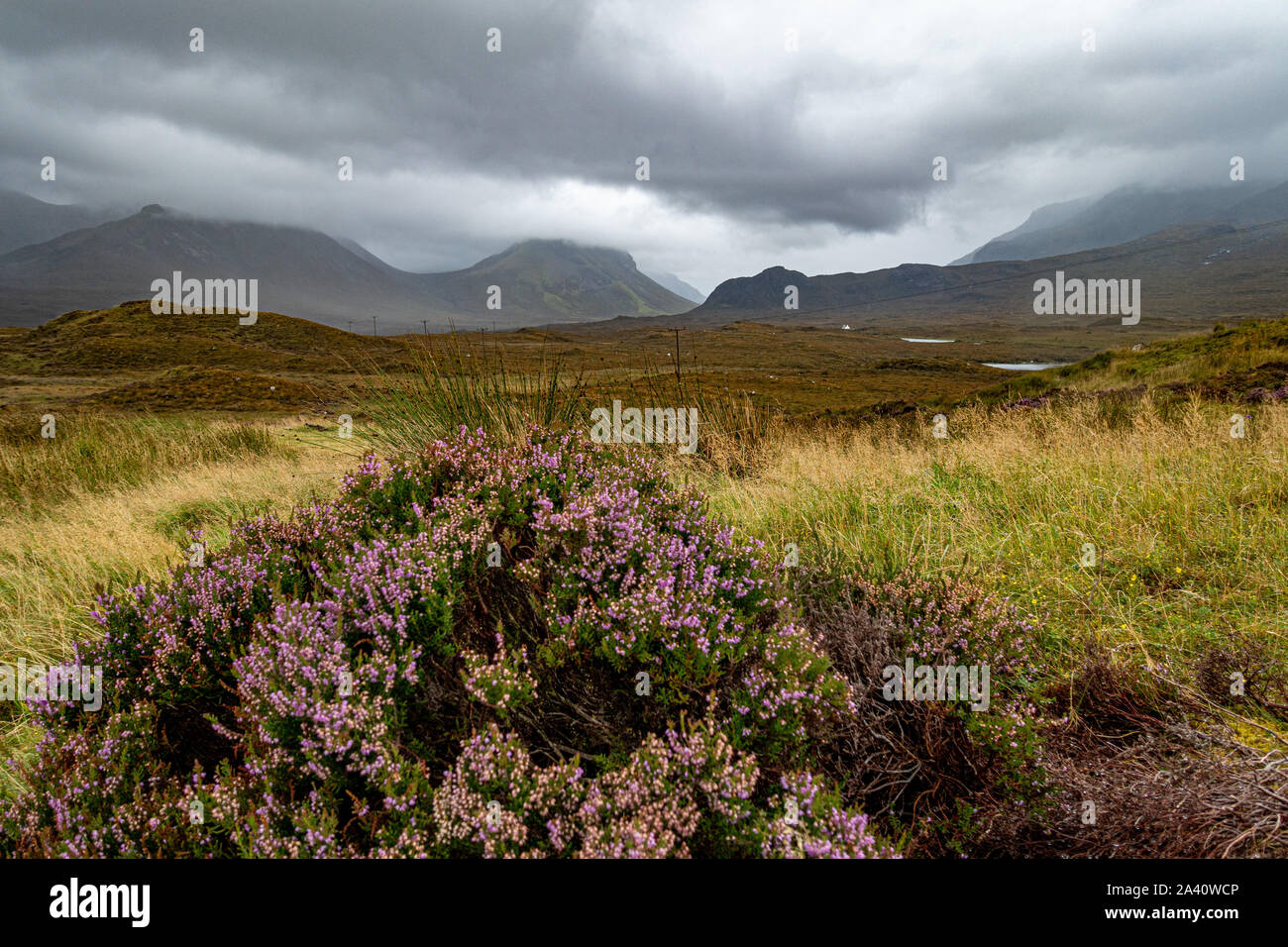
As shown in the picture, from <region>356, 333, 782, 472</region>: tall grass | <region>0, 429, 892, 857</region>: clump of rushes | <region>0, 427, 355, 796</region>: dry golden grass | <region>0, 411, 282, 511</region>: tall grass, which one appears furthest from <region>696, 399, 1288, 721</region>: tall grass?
<region>0, 411, 282, 511</region>: tall grass

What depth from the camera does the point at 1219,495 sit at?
493 centimetres

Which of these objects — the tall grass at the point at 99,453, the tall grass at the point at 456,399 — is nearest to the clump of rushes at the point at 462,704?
the tall grass at the point at 456,399

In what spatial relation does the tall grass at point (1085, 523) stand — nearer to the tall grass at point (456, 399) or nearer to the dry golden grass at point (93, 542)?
the tall grass at point (456, 399)

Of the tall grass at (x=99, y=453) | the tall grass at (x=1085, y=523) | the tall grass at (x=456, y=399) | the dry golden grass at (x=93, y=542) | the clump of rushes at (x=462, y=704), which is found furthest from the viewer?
the tall grass at (x=99, y=453)

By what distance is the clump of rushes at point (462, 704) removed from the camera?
1.58 meters

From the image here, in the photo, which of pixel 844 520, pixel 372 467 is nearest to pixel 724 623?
pixel 372 467

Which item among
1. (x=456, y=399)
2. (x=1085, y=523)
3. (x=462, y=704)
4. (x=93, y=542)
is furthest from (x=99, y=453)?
(x=1085, y=523)

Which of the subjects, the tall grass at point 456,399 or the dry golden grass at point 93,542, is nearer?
the dry golden grass at point 93,542

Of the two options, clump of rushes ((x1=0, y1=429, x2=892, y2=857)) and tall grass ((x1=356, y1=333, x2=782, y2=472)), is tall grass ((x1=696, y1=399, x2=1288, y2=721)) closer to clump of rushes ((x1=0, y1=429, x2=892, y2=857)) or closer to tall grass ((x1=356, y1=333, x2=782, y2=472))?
clump of rushes ((x1=0, y1=429, x2=892, y2=857))

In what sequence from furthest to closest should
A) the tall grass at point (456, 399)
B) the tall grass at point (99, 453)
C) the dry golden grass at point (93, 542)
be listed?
the tall grass at point (99, 453) → the tall grass at point (456, 399) → the dry golden grass at point (93, 542)

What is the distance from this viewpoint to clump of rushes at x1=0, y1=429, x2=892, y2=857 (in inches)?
62.2

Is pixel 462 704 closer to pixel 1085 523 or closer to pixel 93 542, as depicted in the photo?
pixel 1085 523
